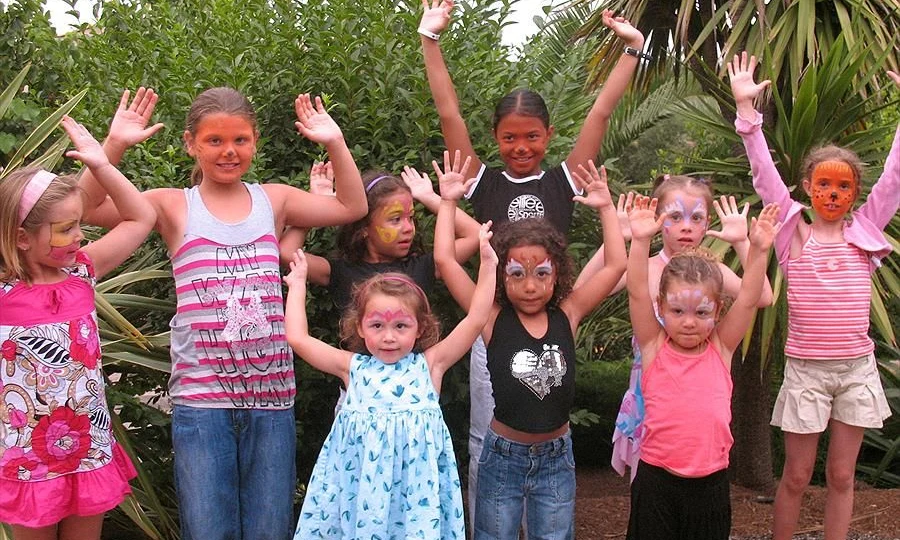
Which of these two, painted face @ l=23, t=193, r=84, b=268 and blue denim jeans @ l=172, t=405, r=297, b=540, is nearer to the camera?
painted face @ l=23, t=193, r=84, b=268

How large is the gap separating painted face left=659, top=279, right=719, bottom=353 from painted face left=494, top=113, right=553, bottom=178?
0.89 meters

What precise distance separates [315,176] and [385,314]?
923 millimetres

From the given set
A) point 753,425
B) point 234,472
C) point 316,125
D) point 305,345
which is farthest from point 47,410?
point 753,425

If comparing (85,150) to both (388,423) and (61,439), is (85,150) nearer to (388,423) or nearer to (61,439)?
(61,439)

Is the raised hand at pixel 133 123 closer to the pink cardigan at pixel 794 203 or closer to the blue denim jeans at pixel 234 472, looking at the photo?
the blue denim jeans at pixel 234 472

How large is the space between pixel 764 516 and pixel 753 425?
0.70m

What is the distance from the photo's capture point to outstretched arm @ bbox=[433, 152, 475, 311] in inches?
149

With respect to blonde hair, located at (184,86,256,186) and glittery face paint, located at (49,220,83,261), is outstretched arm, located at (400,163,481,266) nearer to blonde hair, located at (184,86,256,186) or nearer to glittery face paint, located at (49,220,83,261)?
blonde hair, located at (184,86,256,186)

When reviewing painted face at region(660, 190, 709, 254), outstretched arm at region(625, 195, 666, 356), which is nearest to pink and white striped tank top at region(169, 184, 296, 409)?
outstretched arm at region(625, 195, 666, 356)

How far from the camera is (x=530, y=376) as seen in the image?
3.69 metres

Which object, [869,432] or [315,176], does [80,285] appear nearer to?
[315,176]

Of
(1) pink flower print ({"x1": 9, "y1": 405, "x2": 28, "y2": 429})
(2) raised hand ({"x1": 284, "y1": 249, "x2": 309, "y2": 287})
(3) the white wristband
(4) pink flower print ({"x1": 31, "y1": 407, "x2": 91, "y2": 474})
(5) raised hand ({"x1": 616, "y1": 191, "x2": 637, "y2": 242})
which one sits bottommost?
(4) pink flower print ({"x1": 31, "y1": 407, "x2": 91, "y2": 474})

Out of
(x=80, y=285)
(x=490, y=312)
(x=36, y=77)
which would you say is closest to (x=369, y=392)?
(x=490, y=312)

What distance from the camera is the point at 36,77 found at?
223 inches
